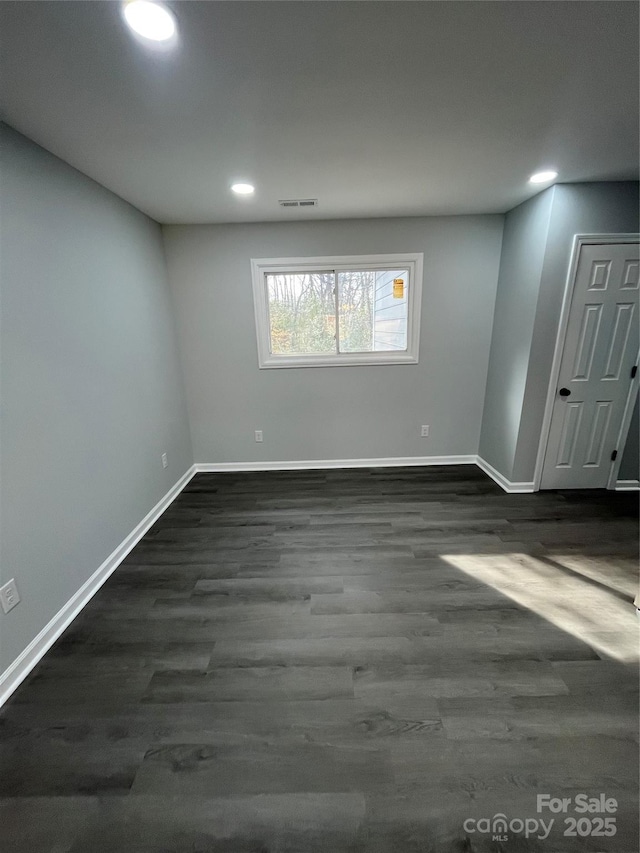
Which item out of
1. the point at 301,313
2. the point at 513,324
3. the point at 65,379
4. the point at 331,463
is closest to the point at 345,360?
the point at 301,313

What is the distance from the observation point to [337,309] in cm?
325

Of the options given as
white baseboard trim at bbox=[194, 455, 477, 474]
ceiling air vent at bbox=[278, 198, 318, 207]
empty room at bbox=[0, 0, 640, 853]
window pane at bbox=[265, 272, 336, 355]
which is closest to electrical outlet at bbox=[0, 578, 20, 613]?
empty room at bbox=[0, 0, 640, 853]

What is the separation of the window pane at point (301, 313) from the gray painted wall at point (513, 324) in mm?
1617

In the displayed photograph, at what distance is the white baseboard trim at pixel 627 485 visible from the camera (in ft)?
9.70

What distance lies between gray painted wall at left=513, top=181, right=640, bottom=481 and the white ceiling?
0.66ft

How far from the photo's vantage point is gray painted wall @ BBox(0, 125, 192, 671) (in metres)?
1.50

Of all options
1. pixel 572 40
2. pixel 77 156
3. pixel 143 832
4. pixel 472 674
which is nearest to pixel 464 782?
pixel 472 674

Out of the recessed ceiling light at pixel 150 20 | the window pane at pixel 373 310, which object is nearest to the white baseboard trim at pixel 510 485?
the window pane at pixel 373 310

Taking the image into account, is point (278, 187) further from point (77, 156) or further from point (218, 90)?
point (77, 156)

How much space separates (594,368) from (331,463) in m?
2.54

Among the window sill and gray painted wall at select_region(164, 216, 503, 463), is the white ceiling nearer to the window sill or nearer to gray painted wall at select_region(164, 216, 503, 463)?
gray painted wall at select_region(164, 216, 503, 463)

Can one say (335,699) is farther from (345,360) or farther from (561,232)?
(561,232)

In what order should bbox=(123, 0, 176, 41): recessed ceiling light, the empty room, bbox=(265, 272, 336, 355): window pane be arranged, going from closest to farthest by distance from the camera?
bbox=(123, 0, 176, 41): recessed ceiling light, the empty room, bbox=(265, 272, 336, 355): window pane

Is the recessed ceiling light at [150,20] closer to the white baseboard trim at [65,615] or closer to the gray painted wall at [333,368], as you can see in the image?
the gray painted wall at [333,368]
